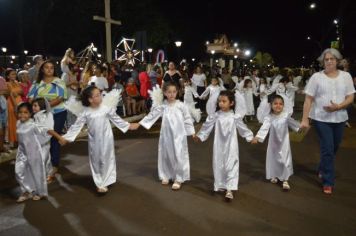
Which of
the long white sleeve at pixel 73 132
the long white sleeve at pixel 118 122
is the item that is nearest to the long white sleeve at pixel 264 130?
the long white sleeve at pixel 118 122

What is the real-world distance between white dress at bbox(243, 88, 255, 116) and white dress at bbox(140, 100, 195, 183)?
810cm

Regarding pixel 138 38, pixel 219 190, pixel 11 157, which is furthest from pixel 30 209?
pixel 138 38

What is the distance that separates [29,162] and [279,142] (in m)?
3.69

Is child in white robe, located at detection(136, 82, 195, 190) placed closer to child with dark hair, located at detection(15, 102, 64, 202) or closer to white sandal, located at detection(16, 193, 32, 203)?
child with dark hair, located at detection(15, 102, 64, 202)

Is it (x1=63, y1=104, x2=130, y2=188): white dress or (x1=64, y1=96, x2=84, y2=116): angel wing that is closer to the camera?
(x1=63, y1=104, x2=130, y2=188): white dress

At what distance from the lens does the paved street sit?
16.0ft

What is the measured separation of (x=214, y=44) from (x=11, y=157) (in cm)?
4182

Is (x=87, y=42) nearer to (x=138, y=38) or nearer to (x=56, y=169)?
(x=138, y=38)

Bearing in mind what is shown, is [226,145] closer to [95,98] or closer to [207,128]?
[207,128]

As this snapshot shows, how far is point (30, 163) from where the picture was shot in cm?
591

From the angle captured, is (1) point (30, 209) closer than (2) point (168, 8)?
Yes

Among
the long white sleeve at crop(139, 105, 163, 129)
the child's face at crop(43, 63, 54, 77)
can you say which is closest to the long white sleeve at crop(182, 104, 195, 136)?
the long white sleeve at crop(139, 105, 163, 129)

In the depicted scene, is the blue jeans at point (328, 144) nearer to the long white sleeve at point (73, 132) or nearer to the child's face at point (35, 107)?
the long white sleeve at point (73, 132)

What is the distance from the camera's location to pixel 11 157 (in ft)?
28.5
